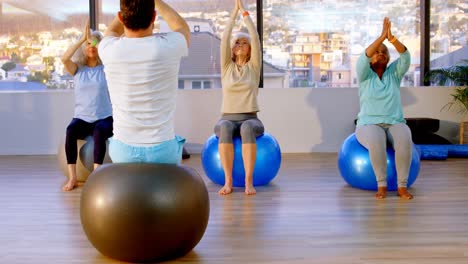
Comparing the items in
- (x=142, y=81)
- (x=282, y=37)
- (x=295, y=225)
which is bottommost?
(x=295, y=225)

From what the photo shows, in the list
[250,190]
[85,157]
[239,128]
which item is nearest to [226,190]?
[250,190]

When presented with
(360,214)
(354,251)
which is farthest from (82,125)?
(354,251)

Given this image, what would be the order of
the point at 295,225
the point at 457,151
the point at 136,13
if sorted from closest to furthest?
the point at 136,13, the point at 295,225, the point at 457,151

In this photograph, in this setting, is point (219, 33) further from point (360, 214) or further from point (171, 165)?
point (171, 165)

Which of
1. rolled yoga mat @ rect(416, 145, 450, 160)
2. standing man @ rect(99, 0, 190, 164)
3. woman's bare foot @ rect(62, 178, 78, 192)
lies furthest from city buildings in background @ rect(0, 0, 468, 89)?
standing man @ rect(99, 0, 190, 164)

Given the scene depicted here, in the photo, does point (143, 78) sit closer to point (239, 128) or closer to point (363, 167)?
point (239, 128)

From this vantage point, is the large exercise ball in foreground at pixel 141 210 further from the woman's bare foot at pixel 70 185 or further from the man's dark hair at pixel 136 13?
the woman's bare foot at pixel 70 185

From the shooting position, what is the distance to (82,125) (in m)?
4.09

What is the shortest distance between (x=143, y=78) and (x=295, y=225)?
124 centimetres

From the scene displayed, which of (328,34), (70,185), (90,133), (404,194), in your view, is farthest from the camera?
(328,34)

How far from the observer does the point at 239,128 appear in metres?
3.95

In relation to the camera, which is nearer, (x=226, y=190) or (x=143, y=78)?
(x=143, y=78)

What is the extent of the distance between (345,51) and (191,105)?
75.2 inches

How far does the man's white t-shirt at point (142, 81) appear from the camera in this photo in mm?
2111
